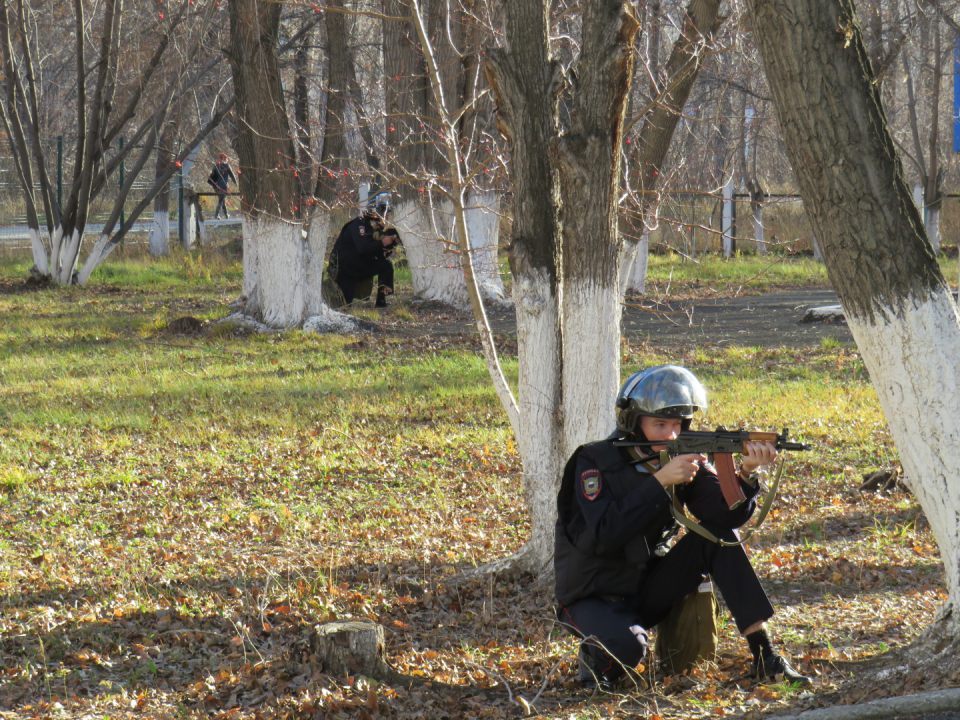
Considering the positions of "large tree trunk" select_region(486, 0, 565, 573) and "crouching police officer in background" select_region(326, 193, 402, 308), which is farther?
"crouching police officer in background" select_region(326, 193, 402, 308)

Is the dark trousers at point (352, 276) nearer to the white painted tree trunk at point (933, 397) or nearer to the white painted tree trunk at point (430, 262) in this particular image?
the white painted tree trunk at point (430, 262)

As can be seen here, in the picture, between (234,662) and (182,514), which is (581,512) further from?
(182,514)

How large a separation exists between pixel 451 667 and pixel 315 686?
588mm

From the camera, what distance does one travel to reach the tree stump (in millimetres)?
3803

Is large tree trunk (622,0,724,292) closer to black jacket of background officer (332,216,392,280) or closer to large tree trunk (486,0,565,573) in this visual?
large tree trunk (486,0,565,573)

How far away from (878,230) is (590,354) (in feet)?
5.24

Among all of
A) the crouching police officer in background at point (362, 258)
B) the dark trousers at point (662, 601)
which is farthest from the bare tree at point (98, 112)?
the dark trousers at point (662, 601)

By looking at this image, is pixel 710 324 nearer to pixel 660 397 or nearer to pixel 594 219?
pixel 594 219

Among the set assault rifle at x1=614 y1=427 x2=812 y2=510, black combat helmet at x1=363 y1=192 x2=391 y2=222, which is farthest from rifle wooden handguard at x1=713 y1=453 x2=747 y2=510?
black combat helmet at x1=363 y1=192 x2=391 y2=222

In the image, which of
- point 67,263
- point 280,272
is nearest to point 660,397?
point 280,272

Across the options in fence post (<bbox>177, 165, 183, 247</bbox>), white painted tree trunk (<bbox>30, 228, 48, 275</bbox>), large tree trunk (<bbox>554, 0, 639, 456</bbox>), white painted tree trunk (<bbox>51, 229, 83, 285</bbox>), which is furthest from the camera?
fence post (<bbox>177, 165, 183, 247</bbox>)

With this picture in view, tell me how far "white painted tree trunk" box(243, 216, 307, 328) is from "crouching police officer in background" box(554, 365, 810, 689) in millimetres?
9742

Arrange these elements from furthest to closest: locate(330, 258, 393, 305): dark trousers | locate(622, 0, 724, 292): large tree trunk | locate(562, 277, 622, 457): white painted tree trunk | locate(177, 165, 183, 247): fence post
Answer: locate(177, 165, 183, 247): fence post < locate(330, 258, 393, 305): dark trousers < locate(622, 0, 724, 292): large tree trunk < locate(562, 277, 622, 457): white painted tree trunk

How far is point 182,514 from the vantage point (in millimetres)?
6078
